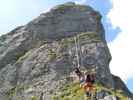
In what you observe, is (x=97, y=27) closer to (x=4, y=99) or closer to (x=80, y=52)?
(x=80, y=52)

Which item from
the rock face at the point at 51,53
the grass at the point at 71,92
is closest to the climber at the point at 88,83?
the grass at the point at 71,92

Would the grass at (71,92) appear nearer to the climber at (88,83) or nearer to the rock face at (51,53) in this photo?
the rock face at (51,53)

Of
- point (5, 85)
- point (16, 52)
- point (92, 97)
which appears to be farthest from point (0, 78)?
point (92, 97)

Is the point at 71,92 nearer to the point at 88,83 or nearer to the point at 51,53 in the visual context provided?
the point at 51,53

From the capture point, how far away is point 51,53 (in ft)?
500

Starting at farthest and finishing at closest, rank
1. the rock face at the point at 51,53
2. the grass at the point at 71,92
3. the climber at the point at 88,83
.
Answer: the rock face at the point at 51,53 → the grass at the point at 71,92 → the climber at the point at 88,83

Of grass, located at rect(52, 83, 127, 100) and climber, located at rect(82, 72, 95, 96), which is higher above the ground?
climber, located at rect(82, 72, 95, 96)

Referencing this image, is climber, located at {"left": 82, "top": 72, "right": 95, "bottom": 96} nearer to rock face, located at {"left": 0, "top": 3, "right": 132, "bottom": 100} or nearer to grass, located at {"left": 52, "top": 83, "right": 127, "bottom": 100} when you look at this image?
grass, located at {"left": 52, "top": 83, "right": 127, "bottom": 100}

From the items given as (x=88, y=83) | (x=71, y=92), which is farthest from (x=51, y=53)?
(x=88, y=83)

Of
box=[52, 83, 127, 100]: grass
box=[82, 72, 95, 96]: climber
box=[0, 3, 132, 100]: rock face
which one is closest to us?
box=[82, 72, 95, 96]: climber

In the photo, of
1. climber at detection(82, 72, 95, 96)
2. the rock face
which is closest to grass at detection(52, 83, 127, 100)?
the rock face

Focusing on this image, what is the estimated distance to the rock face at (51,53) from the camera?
142m

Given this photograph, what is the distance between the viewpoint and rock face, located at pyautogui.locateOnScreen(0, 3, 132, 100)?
142250mm

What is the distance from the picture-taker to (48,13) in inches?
6762
